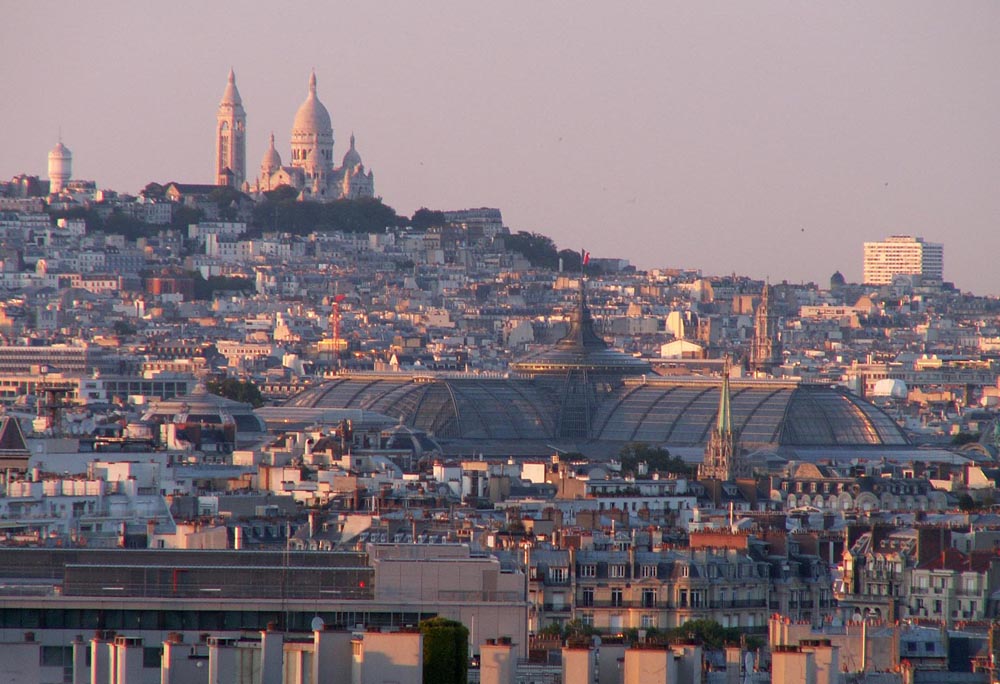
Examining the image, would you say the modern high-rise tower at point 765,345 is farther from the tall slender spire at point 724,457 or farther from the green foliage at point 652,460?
the tall slender spire at point 724,457

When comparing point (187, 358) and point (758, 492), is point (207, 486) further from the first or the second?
point (187, 358)

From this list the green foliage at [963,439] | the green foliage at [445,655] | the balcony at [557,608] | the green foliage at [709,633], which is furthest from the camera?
the green foliage at [963,439]

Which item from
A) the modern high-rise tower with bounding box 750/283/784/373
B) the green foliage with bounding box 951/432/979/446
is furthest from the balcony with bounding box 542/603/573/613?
the modern high-rise tower with bounding box 750/283/784/373

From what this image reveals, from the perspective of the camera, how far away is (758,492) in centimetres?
8956

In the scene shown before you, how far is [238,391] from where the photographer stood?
141 m

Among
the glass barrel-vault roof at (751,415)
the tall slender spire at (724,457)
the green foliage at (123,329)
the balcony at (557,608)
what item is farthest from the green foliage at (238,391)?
the balcony at (557,608)

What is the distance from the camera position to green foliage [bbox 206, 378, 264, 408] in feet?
456

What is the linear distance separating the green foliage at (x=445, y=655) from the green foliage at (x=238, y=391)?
108203 mm

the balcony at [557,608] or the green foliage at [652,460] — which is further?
the green foliage at [652,460]

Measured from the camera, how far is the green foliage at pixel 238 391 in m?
139

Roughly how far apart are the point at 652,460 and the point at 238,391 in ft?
130

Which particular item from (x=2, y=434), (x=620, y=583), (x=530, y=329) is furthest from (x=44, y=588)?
(x=530, y=329)

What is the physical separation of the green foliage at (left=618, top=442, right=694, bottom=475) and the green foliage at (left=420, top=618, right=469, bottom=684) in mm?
64844

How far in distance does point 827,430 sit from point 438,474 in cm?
3675
